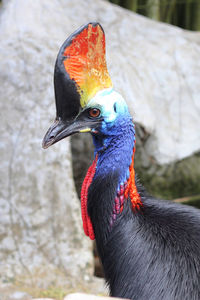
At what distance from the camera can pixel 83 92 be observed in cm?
164

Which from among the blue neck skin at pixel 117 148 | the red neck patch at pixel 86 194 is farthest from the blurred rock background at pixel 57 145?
the blue neck skin at pixel 117 148

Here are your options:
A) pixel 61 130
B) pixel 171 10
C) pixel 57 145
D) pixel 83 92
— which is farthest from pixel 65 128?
pixel 171 10

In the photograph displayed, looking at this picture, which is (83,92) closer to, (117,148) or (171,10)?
(117,148)

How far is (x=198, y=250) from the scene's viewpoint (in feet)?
5.34

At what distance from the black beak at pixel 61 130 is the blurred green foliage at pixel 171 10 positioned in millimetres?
3257

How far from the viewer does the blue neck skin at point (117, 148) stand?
1.66m

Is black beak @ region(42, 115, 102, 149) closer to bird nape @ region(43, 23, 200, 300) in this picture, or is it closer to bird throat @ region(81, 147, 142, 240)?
bird nape @ region(43, 23, 200, 300)

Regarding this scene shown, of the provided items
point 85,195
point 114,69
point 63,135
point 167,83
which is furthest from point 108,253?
point 167,83

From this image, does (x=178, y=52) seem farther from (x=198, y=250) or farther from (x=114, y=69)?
(x=198, y=250)

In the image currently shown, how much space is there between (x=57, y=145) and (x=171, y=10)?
2.54 m

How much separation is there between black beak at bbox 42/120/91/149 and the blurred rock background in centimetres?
120

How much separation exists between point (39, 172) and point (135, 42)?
127cm

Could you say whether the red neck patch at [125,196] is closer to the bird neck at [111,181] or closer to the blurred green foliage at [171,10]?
the bird neck at [111,181]

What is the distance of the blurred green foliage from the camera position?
15.7 ft
